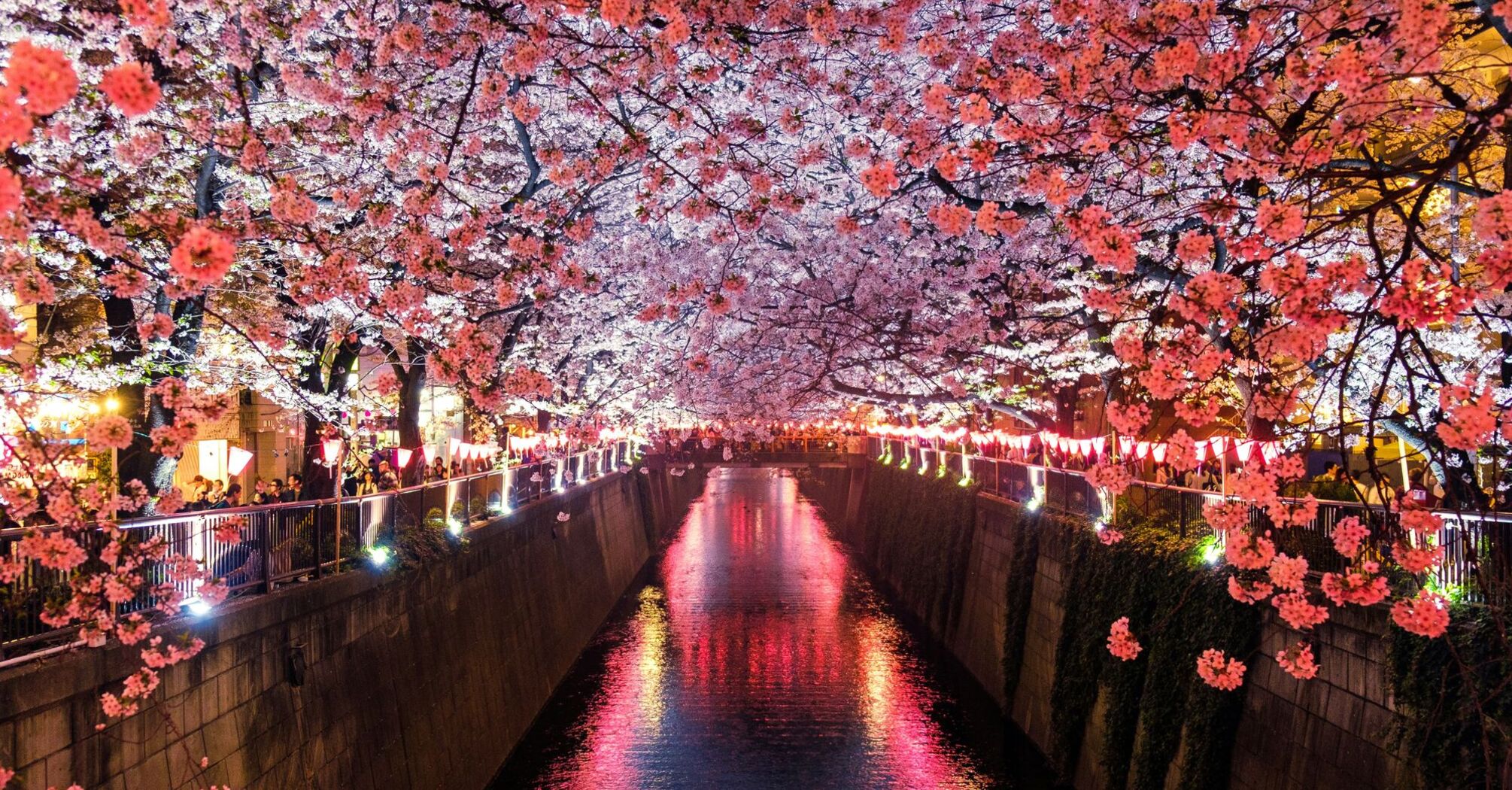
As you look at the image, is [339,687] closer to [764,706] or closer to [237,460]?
[237,460]

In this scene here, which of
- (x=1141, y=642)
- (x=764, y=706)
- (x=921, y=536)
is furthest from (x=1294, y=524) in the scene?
(x=921, y=536)

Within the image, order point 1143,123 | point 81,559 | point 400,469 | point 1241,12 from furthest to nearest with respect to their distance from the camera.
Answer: point 400,469
point 1143,123
point 1241,12
point 81,559

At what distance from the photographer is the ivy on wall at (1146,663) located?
35.9 ft

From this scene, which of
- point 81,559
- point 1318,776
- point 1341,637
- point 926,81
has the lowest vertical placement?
point 1318,776

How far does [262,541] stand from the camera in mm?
9664

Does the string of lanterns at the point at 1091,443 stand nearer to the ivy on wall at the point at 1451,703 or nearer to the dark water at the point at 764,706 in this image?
the ivy on wall at the point at 1451,703

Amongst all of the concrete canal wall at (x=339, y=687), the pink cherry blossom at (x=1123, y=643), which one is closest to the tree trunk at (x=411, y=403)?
the concrete canal wall at (x=339, y=687)

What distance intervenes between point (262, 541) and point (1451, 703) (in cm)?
906

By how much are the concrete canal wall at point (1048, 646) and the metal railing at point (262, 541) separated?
8432 mm

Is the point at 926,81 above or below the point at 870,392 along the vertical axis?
above

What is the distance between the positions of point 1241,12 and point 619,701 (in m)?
17.4

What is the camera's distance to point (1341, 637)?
9.09 metres

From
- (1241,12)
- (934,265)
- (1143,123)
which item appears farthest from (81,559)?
(934,265)

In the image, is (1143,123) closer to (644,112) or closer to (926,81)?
(926,81)
